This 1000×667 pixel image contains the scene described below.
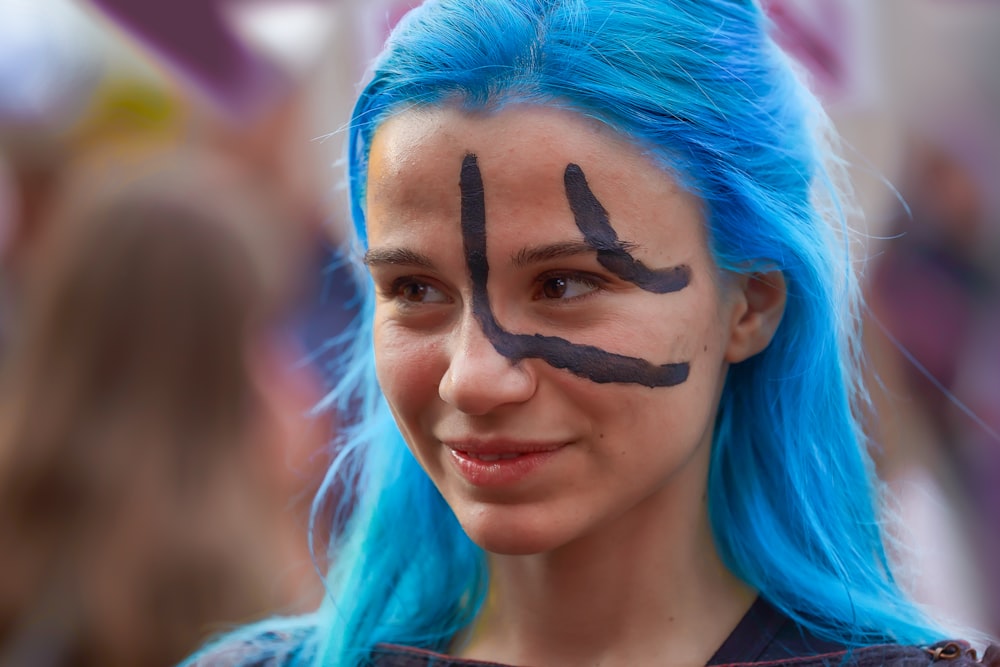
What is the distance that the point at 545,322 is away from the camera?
1733mm

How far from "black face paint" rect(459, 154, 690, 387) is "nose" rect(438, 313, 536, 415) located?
0.02 meters

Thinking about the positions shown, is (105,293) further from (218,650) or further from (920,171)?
(920,171)

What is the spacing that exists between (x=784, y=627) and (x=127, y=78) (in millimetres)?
4710

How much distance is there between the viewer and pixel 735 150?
6.04 ft

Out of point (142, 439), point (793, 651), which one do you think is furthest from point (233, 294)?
point (793, 651)

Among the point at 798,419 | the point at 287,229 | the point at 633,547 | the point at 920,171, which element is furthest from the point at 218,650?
the point at 920,171

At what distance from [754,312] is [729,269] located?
5.2 inches

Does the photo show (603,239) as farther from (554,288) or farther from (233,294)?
(233,294)

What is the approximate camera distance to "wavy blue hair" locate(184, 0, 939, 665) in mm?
1749

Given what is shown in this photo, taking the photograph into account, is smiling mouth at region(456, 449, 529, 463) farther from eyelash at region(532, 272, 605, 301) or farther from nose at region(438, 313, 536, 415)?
eyelash at region(532, 272, 605, 301)

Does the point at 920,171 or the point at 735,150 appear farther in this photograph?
the point at 920,171

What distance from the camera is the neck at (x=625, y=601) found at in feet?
6.15

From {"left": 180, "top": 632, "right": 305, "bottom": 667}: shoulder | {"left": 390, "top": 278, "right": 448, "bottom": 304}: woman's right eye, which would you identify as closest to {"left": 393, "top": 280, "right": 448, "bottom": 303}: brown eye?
{"left": 390, "top": 278, "right": 448, "bottom": 304}: woman's right eye

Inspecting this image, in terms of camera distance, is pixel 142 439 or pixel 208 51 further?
pixel 208 51
